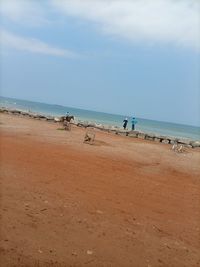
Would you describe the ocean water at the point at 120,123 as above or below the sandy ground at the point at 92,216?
below

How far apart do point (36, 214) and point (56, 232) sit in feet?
2.45

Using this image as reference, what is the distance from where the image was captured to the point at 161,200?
980 cm

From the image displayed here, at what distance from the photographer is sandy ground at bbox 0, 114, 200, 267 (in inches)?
232

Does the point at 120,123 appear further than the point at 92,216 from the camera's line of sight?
Yes

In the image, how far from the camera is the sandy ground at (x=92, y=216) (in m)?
5.89

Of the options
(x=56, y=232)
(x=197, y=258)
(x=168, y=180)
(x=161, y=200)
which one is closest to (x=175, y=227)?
(x=197, y=258)

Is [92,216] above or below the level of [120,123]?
above

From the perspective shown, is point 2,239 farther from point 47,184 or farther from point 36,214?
point 47,184

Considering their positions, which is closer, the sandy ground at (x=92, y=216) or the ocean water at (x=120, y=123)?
the sandy ground at (x=92, y=216)

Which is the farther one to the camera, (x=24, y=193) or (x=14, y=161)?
(x=14, y=161)

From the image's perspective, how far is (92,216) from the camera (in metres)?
7.51

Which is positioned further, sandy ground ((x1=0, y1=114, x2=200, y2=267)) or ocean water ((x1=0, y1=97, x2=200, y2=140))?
ocean water ((x1=0, y1=97, x2=200, y2=140))

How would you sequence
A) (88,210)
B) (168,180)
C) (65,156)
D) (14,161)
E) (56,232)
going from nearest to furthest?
1. (56,232)
2. (88,210)
3. (14,161)
4. (168,180)
5. (65,156)

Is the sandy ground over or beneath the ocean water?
over
